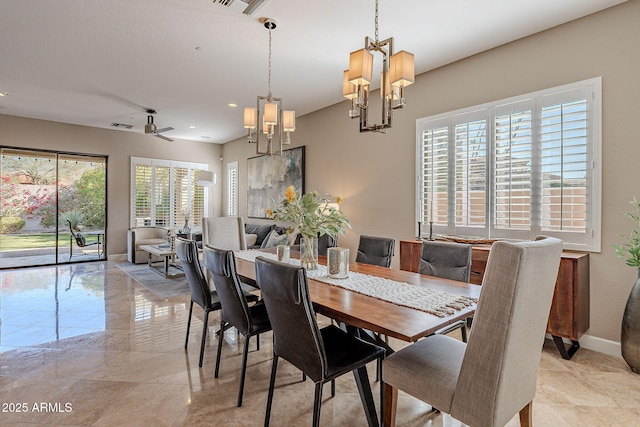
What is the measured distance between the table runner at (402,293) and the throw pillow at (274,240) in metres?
3.08

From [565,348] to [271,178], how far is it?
5416 millimetres

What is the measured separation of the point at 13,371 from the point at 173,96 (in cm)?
387

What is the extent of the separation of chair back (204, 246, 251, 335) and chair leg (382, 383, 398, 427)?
3.10 ft

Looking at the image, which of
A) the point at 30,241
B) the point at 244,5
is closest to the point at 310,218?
the point at 244,5

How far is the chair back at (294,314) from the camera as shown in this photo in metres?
1.41

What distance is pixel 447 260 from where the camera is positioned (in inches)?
95.7

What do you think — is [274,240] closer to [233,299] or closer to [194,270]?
[194,270]

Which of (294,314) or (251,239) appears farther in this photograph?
(251,239)

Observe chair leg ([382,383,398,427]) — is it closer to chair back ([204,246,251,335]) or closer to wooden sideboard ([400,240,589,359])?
chair back ([204,246,251,335])

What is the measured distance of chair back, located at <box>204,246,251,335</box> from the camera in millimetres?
1997

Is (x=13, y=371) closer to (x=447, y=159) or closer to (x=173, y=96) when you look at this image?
(x=173, y=96)

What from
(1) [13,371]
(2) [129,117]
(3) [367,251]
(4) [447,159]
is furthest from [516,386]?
(2) [129,117]

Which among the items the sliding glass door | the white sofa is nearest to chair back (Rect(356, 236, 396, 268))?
the white sofa

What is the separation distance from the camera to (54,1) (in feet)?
8.52
